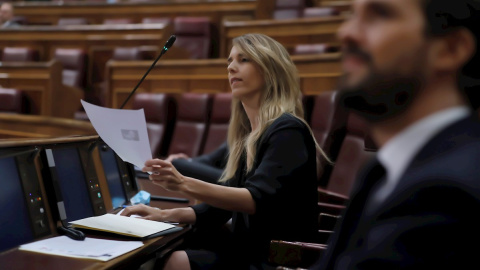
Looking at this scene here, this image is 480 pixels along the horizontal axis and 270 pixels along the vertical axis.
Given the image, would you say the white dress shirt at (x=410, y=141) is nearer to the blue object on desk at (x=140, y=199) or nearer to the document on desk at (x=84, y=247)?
the document on desk at (x=84, y=247)

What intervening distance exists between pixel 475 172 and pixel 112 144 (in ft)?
0.99

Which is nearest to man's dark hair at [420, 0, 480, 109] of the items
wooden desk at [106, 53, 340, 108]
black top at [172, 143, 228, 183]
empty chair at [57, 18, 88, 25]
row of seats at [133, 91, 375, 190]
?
black top at [172, 143, 228, 183]

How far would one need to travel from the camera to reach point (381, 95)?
12cm

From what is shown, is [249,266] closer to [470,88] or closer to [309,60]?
[470,88]

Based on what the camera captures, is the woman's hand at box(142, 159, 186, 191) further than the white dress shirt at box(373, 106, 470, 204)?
Yes

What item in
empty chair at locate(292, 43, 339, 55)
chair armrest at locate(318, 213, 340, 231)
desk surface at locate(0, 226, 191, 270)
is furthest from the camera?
empty chair at locate(292, 43, 339, 55)

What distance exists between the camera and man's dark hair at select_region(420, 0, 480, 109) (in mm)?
124

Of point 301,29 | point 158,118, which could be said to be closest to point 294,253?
point 158,118

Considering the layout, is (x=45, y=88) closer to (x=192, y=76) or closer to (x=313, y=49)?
(x=192, y=76)

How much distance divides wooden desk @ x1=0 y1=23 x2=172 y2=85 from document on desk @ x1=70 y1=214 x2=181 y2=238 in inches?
48.9

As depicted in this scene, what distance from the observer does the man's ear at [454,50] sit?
0.12 meters

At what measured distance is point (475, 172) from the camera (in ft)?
0.43

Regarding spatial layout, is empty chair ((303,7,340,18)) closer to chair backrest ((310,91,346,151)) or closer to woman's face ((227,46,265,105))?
chair backrest ((310,91,346,151))

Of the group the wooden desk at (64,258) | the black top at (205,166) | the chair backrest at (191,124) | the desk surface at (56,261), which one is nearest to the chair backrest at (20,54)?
the chair backrest at (191,124)
